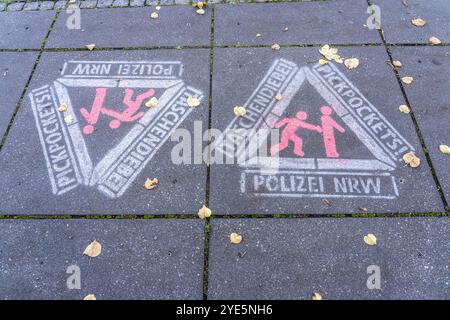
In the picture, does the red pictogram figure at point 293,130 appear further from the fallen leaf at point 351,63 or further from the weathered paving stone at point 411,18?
the weathered paving stone at point 411,18

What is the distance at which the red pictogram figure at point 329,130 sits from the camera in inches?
141

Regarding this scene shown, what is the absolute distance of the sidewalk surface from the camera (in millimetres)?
3016

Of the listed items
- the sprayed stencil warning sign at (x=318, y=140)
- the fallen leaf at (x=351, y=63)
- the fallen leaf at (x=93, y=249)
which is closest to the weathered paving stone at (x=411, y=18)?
the fallen leaf at (x=351, y=63)

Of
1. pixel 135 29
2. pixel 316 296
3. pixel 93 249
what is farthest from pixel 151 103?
pixel 316 296

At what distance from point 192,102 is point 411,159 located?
6.95ft

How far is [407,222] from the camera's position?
3.19m

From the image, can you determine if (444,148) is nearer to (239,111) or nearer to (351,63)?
(351,63)

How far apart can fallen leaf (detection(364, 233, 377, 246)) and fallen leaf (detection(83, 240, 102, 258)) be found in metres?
2.10

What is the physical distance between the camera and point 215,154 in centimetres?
363

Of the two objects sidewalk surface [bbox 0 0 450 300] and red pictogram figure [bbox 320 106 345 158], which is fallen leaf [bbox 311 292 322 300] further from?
red pictogram figure [bbox 320 106 345 158]

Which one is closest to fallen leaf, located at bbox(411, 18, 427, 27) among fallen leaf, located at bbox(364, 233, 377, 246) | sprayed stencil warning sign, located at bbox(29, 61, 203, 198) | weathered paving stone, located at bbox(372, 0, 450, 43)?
weathered paving stone, located at bbox(372, 0, 450, 43)

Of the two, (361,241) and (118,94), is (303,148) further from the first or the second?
(118,94)

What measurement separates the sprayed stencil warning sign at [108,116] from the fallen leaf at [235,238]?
1.03 meters

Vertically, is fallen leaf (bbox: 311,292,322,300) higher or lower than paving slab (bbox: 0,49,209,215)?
lower
